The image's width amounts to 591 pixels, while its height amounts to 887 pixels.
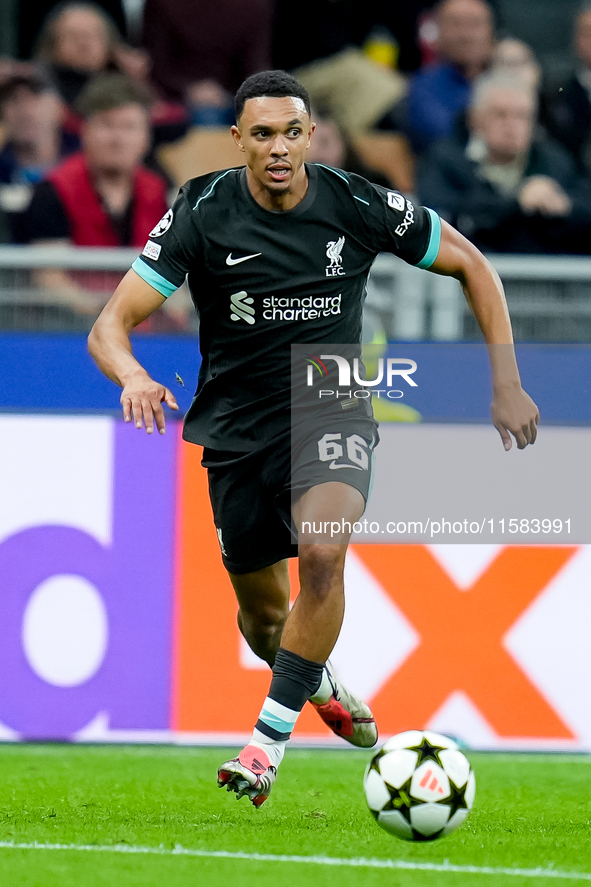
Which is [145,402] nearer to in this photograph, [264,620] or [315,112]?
[264,620]

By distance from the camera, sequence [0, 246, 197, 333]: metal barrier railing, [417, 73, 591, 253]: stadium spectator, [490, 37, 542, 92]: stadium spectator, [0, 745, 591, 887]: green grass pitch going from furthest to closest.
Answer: [490, 37, 542, 92]: stadium spectator, [417, 73, 591, 253]: stadium spectator, [0, 246, 197, 333]: metal barrier railing, [0, 745, 591, 887]: green grass pitch

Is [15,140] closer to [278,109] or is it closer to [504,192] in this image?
[504,192]

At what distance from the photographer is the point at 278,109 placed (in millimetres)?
4734

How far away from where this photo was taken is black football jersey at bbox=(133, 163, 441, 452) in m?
4.87

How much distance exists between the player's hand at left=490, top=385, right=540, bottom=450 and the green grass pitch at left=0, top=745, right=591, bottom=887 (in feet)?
4.61

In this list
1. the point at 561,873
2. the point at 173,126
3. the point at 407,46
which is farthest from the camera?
the point at 407,46

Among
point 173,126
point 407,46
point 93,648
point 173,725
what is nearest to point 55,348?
point 93,648

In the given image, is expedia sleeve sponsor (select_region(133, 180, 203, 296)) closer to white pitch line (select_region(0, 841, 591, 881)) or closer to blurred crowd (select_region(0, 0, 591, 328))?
white pitch line (select_region(0, 841, 591, 881))

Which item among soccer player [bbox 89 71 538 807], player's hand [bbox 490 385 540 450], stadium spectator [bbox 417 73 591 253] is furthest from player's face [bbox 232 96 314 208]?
stadium spectator [bbox 417 73 591 253]

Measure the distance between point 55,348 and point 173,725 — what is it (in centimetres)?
216

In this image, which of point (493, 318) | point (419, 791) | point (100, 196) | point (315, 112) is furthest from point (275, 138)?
point (315, 112)

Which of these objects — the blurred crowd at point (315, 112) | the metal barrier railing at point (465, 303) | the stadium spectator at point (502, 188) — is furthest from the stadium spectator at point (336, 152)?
the metal barrier railing at point (465, 303)

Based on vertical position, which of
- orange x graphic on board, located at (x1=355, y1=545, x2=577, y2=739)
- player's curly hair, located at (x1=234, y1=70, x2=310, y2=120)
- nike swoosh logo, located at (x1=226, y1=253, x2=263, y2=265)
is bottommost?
orange x graphic on board, located at (x1=355, y1=545, x2=577, y2=739)

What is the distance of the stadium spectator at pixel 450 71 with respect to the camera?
998 centimetres
